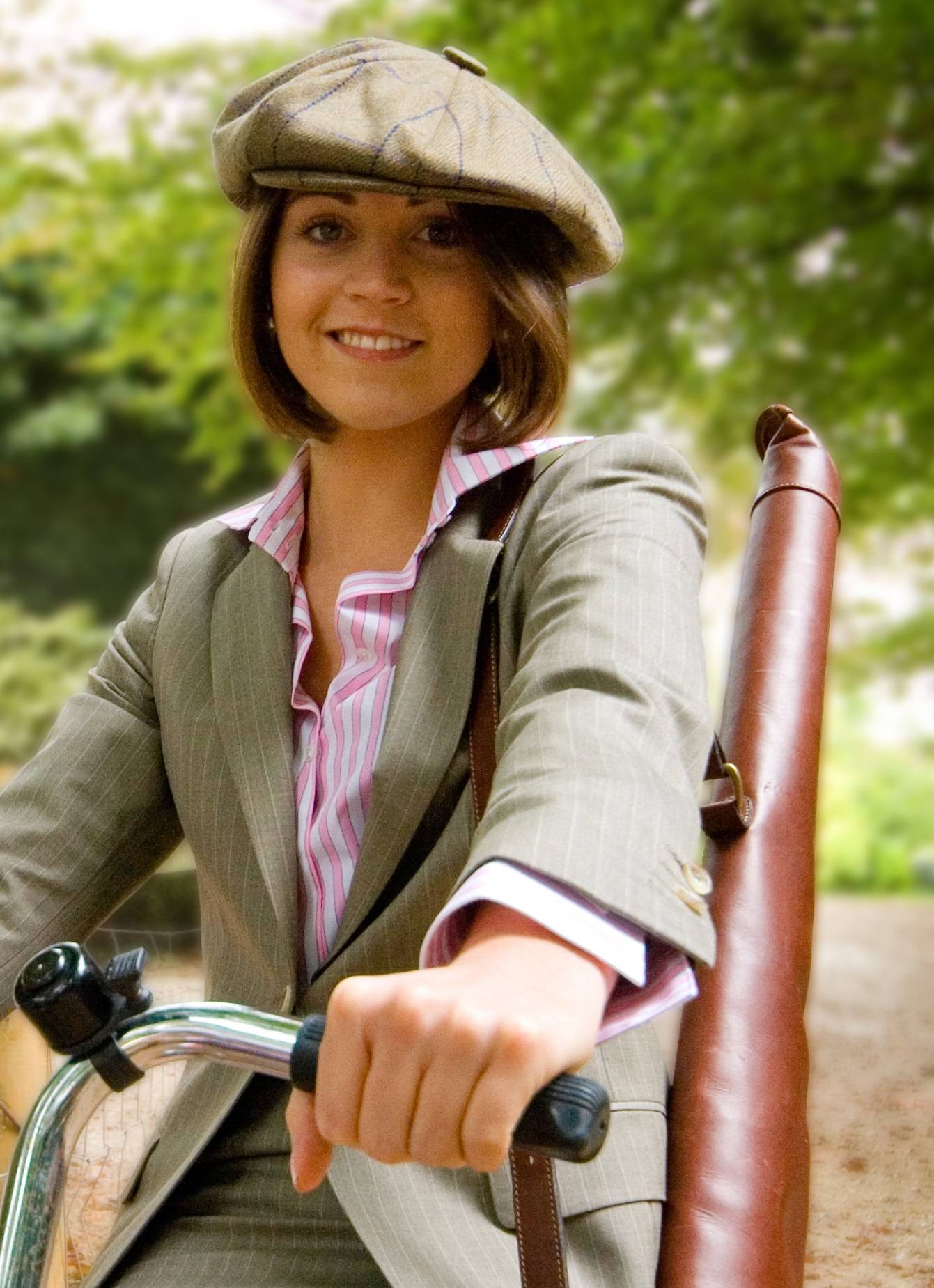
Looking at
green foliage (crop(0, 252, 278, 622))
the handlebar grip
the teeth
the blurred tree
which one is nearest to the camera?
the handlebar grip

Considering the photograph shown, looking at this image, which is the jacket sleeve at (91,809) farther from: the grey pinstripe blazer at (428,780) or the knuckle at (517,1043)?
the knuckle at (517,1043)

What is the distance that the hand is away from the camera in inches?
34.2

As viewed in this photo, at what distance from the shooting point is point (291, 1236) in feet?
4.46

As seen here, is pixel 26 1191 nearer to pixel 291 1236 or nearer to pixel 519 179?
pixel 291 1236

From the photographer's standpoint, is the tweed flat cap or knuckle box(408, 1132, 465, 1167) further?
the tweed flat cap

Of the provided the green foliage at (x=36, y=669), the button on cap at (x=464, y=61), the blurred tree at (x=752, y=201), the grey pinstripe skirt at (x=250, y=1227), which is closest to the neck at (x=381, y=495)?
the button on cap at (x=464, y=61)

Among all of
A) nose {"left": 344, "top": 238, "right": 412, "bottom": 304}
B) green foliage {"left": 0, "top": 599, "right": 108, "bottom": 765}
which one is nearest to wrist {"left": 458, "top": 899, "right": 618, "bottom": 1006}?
nose {"left": 344, "top": 238, "right": 412, "bottom": 304}

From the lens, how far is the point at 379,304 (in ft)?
4.80

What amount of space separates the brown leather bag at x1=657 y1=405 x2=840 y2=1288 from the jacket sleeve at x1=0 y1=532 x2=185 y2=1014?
62cm

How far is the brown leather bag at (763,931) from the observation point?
1.33 meters

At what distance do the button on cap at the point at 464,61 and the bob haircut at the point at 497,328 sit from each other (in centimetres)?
16

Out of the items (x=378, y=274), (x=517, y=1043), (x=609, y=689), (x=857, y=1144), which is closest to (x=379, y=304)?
(x=378, y=274)

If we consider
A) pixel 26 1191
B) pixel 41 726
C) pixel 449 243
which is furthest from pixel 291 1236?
pixel 41 726

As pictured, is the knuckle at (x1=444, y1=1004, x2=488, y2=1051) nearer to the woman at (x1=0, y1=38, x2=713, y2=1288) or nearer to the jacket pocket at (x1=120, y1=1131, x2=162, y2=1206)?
the woman at (x1=0, y1=38, x2=713, y2=1288)
